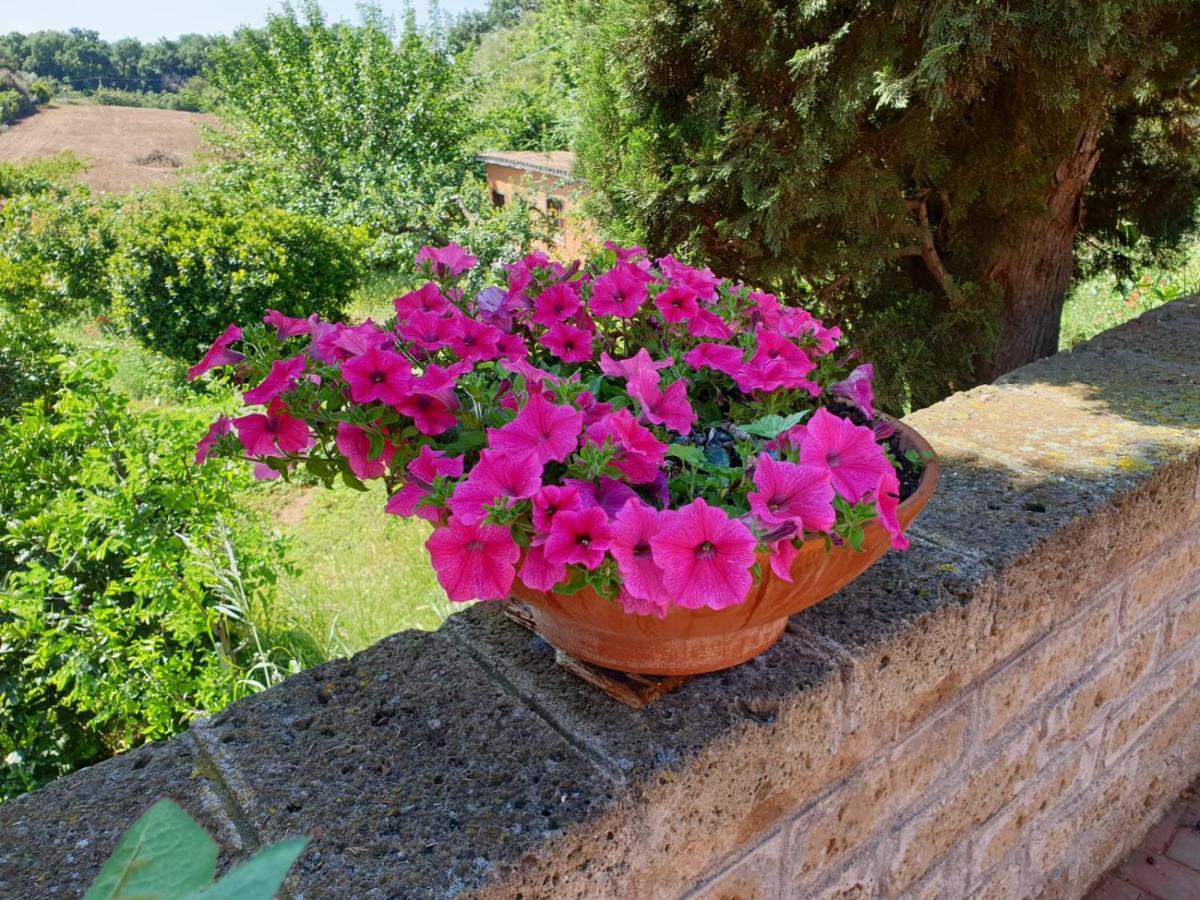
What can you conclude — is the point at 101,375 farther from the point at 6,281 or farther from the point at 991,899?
the point at 6,281

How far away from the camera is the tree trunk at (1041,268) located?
2924mm

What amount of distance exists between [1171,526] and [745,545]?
135cm

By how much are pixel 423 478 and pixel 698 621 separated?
0.31 metres

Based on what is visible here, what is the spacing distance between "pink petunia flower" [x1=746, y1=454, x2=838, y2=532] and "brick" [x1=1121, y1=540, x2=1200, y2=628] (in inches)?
46.3

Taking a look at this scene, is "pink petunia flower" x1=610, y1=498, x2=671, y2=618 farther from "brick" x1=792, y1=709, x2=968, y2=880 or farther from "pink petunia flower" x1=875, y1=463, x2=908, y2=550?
"brick" x1=792, y1=709, x2=968, y2=880

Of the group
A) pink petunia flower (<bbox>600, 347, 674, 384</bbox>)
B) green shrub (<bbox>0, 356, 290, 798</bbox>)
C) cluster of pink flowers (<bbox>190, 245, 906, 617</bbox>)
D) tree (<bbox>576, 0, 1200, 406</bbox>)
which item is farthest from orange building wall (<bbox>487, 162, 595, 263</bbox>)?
pink petunia flower (<bbox>600, 347, 674, 384</bbox>)

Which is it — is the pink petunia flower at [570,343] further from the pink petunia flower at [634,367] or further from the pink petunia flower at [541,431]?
the pink petunia flower at [541,431]

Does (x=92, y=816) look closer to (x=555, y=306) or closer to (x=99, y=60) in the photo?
(x=555, y=306)

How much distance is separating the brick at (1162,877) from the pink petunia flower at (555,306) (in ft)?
6.13

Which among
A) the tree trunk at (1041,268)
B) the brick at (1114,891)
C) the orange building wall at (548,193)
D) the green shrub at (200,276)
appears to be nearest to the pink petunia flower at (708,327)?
the brick at (1114,891)

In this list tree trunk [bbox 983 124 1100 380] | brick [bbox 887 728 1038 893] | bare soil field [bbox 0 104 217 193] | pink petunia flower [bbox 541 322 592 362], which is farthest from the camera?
bare soil field [bbox 0 104 217 193]

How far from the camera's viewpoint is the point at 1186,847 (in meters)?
2.12

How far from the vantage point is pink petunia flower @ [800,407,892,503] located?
0.85 metres

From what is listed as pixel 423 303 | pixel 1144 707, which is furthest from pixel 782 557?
pixel 1144 707
